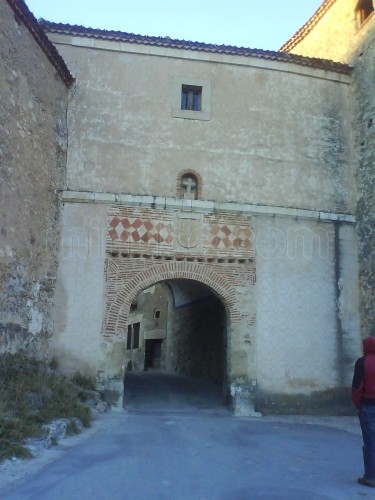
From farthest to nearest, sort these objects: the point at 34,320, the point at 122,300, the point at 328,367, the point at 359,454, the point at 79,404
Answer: the point at 328,367, the point at 122,300, the point at 34,320, the point at 79,404, the point at 359,454

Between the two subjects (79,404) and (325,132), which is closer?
(79,404)

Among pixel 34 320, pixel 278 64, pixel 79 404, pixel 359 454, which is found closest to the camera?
pixel 359 454

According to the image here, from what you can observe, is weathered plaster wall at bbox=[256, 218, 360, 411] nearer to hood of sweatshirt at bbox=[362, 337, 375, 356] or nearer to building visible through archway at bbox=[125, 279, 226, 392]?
building visible through archway at bbox=[125, 279, 226, 392]

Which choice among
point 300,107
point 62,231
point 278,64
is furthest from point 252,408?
point 278,64

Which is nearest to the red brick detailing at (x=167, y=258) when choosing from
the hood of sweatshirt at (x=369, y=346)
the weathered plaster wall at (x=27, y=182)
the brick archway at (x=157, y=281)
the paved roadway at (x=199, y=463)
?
the brick archway at (x=157, y=281)

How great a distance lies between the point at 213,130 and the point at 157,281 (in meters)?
3.62

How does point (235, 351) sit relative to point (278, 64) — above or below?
below

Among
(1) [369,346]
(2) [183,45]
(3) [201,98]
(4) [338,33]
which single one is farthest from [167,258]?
(4) [338,33]

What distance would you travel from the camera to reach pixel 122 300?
32.0 ft

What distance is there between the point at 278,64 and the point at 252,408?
25.1 ft

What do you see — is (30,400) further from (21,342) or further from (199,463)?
(199,463)

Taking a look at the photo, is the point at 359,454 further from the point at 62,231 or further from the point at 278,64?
the point at 278,64

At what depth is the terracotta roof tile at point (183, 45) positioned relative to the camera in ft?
34.6

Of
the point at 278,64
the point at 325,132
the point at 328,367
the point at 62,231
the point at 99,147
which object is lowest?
the point at 328,367
